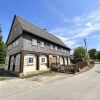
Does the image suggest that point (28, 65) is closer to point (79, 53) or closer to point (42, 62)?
point (42, 62)

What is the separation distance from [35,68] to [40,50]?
3560 millimetres

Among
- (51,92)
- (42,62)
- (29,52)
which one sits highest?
(29,52)

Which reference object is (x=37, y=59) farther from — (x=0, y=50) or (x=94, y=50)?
(x=94, y=50)

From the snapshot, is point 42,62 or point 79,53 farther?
point 79,53

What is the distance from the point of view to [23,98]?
7102 mm

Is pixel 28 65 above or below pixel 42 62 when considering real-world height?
below

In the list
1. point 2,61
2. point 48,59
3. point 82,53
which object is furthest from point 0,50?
point 82,53

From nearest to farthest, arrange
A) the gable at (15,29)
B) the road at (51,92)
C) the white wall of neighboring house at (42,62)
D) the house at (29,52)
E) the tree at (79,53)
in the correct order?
the road at (51,92), the house at (29,52), the gable at (15,29), the white wall of neighboring house at (42,62), the tree at (79,53)

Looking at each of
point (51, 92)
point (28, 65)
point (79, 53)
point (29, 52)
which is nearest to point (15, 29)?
point (29, 52)

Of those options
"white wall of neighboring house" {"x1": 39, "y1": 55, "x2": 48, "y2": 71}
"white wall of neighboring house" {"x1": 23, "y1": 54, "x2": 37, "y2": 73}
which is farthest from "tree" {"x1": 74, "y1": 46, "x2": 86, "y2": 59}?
"white wall of neighboring house" {"x1": 23, "y1": 54, "x2": 37, "y2": 73}

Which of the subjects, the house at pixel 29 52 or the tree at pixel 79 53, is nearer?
the house at pixel 29 52

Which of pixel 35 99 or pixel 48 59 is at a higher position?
pixel 48 59

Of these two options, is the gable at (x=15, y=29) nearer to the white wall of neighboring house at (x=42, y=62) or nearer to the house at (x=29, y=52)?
the house at (x=29, y=52)

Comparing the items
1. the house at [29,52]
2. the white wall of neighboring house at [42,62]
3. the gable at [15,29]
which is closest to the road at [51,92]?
the house at [29,52]
